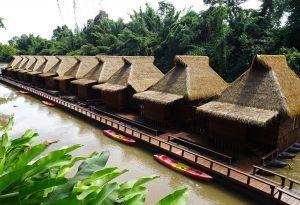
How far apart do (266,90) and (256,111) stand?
56.3 inches

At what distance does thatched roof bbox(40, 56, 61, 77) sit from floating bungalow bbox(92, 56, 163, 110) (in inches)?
585

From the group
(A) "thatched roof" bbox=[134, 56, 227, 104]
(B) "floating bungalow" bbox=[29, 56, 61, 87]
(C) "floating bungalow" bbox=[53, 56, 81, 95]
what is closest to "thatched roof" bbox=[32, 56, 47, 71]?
(B) "floating bungalow" bbox=[29, 56, 61, 87]

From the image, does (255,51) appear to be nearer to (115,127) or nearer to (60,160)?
(115,127)

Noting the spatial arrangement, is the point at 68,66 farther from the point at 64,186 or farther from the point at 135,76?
the point at 64,186

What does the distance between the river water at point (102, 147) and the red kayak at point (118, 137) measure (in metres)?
0.33

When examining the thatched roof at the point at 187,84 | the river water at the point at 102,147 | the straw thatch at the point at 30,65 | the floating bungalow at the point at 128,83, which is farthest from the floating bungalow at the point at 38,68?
the thatched roof at the point at 187,84

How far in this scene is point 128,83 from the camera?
2309 cm

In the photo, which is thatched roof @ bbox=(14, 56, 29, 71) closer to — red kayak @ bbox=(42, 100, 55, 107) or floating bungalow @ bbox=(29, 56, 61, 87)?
floating bungalow @ bbox=(29, 56, 61, 87)

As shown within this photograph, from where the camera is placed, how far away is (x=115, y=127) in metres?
20.1

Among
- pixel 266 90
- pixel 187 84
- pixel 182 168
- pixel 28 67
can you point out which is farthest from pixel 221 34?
pixel 28 67

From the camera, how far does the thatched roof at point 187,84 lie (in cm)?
1830

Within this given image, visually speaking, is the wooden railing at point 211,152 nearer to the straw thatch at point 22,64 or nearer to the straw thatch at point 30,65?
the straw thatch at point 30,65

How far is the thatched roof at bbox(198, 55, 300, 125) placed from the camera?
44.9ft

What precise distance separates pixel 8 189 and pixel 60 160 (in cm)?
55
